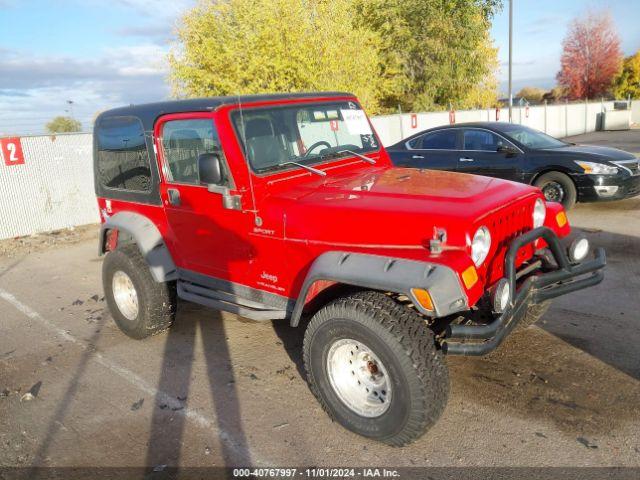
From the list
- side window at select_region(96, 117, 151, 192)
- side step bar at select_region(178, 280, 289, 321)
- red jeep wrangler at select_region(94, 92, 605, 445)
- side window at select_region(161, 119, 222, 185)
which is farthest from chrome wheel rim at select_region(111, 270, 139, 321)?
side window at select_region(161, 119, 222, 185)

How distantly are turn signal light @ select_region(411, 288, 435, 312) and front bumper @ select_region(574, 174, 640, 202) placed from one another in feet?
21.6

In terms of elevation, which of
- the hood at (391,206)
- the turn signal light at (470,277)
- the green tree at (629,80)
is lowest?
the turn signal light at (470,277)

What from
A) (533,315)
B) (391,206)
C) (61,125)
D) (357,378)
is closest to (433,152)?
(533,315)

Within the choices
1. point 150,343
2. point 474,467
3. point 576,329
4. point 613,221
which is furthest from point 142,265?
point 613,221

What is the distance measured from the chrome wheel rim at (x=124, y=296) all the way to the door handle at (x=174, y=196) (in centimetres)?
110

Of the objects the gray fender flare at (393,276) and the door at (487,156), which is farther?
the door at (487,156)

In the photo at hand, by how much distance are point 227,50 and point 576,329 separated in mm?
12969

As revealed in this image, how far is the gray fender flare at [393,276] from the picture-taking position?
273cm

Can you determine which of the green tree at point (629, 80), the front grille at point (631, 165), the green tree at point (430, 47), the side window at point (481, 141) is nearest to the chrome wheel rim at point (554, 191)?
the front grille at point (631, 165)

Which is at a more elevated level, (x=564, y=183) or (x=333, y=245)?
(x=333, y=245)

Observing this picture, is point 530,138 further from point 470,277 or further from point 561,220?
point 470,277

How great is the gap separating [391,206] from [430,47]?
2633cm

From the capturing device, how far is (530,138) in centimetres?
895

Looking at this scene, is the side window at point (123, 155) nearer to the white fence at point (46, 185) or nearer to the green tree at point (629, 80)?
the white fence at point (46, 185)
